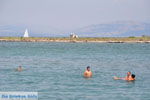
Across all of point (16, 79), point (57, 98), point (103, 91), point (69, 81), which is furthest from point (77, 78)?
point (57, 98)

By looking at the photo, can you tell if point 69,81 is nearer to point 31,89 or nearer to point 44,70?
point 31,89

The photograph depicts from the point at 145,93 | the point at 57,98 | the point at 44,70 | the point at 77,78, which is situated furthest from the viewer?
the point at 44,70

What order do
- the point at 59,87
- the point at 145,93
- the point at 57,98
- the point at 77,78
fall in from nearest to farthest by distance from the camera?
the point at 57,98
the point at 145,93
the point at 59,87
the point at 77,78

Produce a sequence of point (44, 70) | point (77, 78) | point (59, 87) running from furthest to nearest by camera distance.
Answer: point (44, 70)
point (77, 78)
point (59, 87)

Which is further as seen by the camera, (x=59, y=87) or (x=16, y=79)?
(x=16, y=79)

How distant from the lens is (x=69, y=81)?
144ft

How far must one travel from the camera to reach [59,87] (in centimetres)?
3944

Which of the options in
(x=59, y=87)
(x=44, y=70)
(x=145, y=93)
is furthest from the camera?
(x=44, y=70)

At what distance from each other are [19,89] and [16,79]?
24.2 ft

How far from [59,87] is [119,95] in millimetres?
6010

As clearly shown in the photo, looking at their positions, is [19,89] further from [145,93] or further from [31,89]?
[145,93]

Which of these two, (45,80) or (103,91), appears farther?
(45,80)

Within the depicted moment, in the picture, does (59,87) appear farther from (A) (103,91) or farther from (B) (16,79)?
(B) (16,79)

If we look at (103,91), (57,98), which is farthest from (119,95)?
(57,98)
